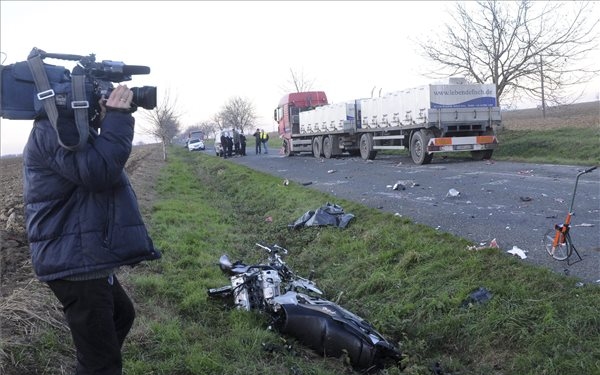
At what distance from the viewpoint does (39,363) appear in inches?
135

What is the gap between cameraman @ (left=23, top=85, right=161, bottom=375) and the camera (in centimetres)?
227

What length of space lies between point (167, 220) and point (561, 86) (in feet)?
59.1

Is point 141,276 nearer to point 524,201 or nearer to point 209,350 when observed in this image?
point 209,350

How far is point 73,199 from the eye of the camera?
2332 millimetres

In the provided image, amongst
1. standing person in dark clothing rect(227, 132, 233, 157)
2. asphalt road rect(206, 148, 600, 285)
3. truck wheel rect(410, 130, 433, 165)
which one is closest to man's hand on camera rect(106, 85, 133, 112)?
asphalt road rect(206, 148, 600, 285)

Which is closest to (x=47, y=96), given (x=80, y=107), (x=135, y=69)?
(x=80, y=107)

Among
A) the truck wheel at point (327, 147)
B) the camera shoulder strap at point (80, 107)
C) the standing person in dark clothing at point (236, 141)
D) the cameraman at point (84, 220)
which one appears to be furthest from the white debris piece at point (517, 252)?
the standing person in dark clothing at point (236, 141)

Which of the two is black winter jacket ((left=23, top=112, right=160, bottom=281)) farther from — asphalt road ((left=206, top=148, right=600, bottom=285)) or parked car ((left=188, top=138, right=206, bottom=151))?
parked car ((left=188, top=138, right=206, bottom=151))

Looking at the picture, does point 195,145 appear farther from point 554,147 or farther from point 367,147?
point 554,147

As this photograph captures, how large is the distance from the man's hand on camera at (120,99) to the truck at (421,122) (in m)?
14.5

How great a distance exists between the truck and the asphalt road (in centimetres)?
198

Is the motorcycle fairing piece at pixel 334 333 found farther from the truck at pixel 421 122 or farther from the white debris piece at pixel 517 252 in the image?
the truck at pixel 421 122

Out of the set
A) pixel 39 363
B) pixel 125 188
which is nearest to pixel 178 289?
pixel 39 363

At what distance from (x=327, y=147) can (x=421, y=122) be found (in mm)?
8827
